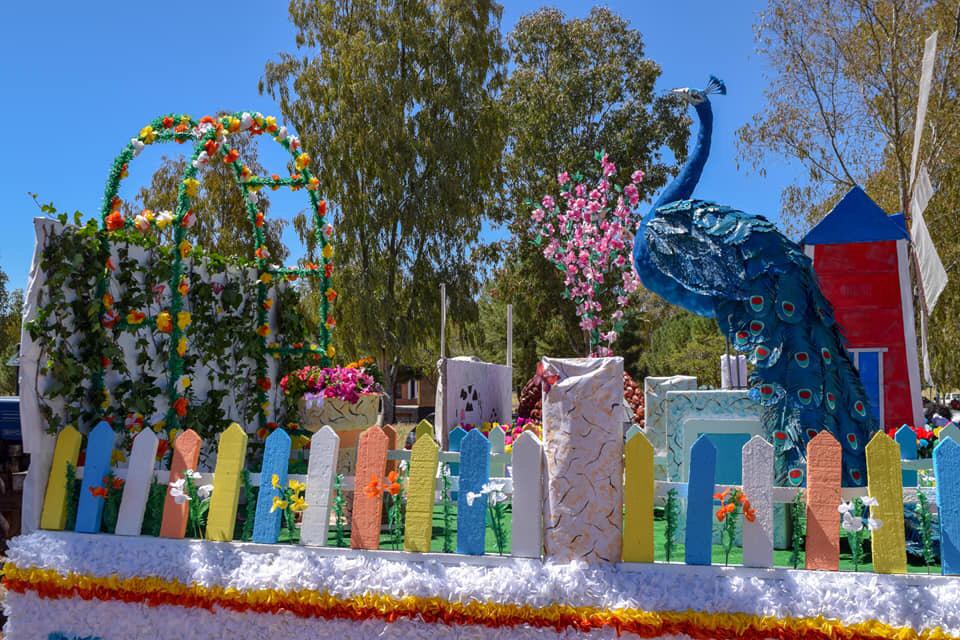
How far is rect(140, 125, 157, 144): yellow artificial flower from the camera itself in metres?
4.76

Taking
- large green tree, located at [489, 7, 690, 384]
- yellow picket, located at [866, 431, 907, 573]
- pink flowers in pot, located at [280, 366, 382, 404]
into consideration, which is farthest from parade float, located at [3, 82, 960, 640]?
large green tree, located at [489, 7, 690, 384]

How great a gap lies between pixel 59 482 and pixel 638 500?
283cm

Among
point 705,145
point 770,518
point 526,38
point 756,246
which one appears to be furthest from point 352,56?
point 770,518

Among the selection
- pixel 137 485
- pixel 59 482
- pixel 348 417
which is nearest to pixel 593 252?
pixel 348 417

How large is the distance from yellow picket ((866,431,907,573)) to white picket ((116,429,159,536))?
325cm

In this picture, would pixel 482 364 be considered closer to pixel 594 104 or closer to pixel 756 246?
pixel 756 246

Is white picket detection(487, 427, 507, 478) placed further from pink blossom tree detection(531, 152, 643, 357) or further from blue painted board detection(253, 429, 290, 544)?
pink blossom tree detection(531, 152, 643, 357)

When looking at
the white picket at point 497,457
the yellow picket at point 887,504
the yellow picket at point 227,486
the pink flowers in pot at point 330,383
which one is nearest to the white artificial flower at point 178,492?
the yellow picket at point 227,486

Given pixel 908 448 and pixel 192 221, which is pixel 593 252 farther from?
pixel 192 221

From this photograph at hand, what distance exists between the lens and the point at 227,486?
3.56 m

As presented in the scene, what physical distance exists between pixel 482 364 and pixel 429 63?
11.1 m

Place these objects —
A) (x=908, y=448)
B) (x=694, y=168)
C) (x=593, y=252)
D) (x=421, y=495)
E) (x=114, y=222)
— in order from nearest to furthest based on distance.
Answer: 1. (x=421, y=495)
2. (x=114, y=222)
3. (x=908, y=448)
4. (x=694, y=168)
5. (x=593, y=252)

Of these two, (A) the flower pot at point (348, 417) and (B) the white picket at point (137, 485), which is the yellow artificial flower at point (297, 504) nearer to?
(B) the white picket at point (137, 485)

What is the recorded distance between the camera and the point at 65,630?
3.60 m
